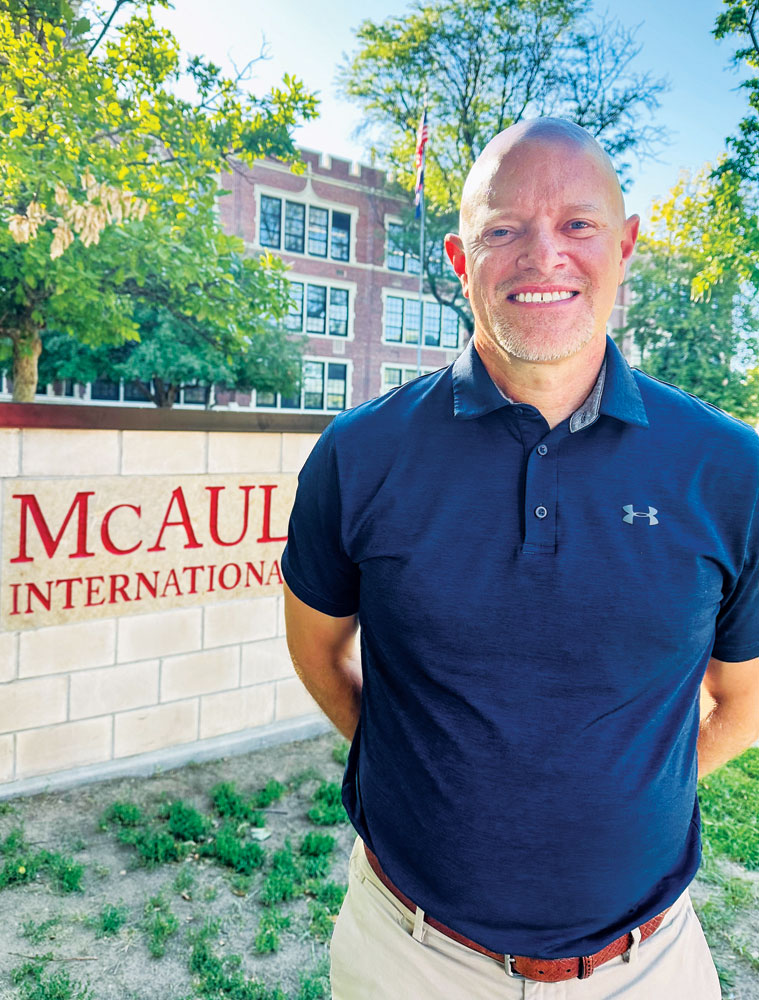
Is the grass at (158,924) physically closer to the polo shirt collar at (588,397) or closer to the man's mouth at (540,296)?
the polo shirt collar at (588,397)

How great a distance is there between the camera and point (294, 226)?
24312 millimetres

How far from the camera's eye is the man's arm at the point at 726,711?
4.46ft

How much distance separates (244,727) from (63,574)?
125 centimetres

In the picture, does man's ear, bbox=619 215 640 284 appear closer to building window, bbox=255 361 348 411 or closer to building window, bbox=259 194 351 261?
building window, bbox=255 361 348 411

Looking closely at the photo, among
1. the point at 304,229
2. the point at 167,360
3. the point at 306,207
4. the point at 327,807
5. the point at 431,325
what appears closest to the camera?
the point at 327,807

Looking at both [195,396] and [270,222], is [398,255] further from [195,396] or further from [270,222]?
[195,396]

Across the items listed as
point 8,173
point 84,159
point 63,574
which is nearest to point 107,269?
point 84,159

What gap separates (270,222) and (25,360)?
1232 centimetres

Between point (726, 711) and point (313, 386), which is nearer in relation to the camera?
point (726, 711)

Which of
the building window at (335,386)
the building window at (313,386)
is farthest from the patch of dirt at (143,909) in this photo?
the building window at (335,386)

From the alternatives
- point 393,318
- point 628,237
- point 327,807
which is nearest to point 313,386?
point 393,318

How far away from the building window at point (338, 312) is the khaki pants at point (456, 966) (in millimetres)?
24846

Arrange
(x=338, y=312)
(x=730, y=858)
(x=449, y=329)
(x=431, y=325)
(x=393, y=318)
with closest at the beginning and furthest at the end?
1. (x=730, y=858)
2. (x=338, y=312)
3. (x=393, y=318)
4. (x=431, y=325)
5. (x=449, y=329)

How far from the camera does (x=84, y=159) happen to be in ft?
35.6
